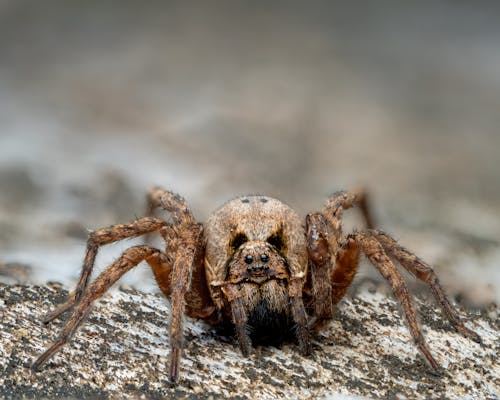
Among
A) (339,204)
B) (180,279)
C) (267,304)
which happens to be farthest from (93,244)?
(339,204)

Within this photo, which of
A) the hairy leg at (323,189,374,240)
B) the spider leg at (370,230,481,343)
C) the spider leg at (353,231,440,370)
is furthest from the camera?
the hairy leg at (323,189,374,240)

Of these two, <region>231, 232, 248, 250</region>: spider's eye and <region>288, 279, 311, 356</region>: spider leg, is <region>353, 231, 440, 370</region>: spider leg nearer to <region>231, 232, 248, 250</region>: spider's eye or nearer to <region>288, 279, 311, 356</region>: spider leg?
<region>288, 279, 311, 356</region>: spider leg

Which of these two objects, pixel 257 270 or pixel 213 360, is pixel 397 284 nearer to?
pixel 257 270

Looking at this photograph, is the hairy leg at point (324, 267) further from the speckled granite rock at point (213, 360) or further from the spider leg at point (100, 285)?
the spider leg at point (100, 285)

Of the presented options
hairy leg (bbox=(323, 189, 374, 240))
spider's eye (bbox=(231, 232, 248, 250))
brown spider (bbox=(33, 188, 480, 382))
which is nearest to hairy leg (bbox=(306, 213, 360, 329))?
brown spider (bbox=(33, 188, 480, 382))

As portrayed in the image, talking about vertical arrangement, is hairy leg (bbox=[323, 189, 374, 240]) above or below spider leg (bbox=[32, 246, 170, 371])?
above

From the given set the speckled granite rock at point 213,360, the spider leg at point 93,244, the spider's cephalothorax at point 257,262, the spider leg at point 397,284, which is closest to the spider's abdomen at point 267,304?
the spider's cephalothorax at point 257,262
